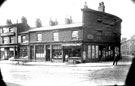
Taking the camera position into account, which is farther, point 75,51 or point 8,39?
point 75,51

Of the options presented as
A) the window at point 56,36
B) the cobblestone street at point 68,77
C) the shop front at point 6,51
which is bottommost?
the cobblestone street at point 68,77

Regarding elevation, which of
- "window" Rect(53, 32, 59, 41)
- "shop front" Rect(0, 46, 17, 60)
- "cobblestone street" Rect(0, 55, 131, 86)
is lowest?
"cobblestone street" Rect(0, 55, 131, 86)

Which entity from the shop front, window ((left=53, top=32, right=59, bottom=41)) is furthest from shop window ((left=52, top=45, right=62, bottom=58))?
the shop front

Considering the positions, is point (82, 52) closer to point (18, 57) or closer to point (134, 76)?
point (18, 57)

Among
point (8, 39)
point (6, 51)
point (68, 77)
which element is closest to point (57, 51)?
point (68, 77)

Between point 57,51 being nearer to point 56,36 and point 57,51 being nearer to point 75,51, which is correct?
point 56,36

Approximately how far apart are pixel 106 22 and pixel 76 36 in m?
16.1

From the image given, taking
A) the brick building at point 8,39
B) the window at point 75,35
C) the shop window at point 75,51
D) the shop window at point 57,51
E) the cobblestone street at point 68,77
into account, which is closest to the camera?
the brick building at point 8,39

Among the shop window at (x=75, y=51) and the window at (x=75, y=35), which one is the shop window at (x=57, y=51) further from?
the window at (x=75, y=35)

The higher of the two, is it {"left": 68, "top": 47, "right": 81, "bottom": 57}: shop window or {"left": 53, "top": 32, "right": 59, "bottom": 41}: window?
{"left": 53, "top": 32, "right": 59, "bottom": 41}: window

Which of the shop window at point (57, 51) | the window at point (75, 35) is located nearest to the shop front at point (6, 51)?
the window at point (75, 35)

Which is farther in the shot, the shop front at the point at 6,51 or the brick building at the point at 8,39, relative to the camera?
the shop front at the point at 6,51

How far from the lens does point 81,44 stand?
693 inches

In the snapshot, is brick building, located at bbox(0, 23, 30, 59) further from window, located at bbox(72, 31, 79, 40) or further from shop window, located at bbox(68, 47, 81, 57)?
window, located at bbox(72, 31, 79, 40)
